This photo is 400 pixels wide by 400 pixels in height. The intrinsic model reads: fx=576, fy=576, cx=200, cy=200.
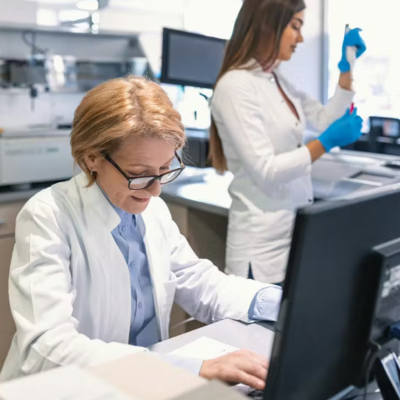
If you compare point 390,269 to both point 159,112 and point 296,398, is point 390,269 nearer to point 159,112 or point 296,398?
point 296,398

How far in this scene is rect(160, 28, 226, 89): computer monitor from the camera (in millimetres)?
2412

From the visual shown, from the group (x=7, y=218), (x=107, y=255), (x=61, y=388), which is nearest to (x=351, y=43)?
(x=107, y=255)

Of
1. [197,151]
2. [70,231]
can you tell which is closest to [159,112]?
[70,231]

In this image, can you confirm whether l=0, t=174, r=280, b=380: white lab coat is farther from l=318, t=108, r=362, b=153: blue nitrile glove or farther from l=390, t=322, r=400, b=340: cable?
l=318, t=108, r=362, b=153: blue nitrile glove

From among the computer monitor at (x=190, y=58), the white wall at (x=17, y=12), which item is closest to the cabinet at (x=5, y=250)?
the computer monitor at (x=190, y=58)

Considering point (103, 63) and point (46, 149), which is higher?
point (103, 63)

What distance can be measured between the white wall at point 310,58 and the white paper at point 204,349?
239 cm

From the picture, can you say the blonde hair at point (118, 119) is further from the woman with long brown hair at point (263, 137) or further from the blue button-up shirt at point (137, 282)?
the woman with long brown hair at point (263, 137)

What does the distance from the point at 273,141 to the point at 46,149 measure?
4.06ft

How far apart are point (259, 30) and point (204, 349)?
1.17m

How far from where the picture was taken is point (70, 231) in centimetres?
128

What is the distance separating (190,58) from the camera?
2510mm

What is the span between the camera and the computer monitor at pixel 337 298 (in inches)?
28.9

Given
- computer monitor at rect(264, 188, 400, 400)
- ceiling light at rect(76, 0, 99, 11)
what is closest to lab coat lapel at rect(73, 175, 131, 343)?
computer monitor at rect(264, 188, 400, 400)
